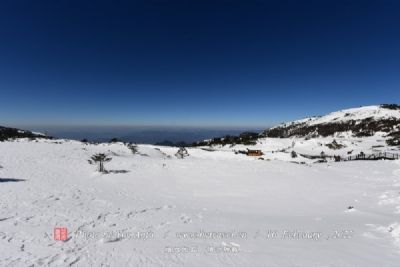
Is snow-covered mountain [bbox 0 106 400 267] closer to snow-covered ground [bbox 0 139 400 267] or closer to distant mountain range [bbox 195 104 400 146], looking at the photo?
snow-covered ground [bbox 0 139 400 267]

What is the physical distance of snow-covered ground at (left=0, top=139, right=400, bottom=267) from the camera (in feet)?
22.8

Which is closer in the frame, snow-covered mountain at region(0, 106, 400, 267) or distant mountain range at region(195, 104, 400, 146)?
snow-covered mountain at region(0, 106, 400, 267)

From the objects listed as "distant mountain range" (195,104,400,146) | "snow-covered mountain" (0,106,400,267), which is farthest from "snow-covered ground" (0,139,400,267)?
"distant mountain range" (195,104,400,146)

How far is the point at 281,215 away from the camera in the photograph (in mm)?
12008

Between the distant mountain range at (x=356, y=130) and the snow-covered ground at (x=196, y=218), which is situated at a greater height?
the distant mountain range at (x=356, y=130)

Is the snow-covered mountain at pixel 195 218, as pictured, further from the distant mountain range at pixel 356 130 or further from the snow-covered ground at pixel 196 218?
the distant mountain range at pixel 356 130

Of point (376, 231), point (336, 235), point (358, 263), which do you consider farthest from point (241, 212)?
point (358, 263)

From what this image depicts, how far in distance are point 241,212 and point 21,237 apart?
8.62 metres

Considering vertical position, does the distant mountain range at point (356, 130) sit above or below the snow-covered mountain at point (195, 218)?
above

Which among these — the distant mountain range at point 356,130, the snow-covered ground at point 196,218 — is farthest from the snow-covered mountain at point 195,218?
the distant mountain range at point 356,130

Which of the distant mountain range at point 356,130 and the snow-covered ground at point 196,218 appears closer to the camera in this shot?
the snow-covered ground at point 196,218

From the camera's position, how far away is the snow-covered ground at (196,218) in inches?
274

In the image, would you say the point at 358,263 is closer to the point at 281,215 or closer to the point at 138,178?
the point at 281,215

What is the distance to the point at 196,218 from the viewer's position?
Answer: 10961mm
